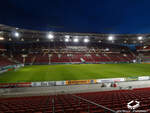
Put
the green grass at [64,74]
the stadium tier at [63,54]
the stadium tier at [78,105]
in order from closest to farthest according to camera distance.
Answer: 1. the stadium tier at [78,105]
2. the green grass at [64,74]
3. the stadium tier at [63,54]

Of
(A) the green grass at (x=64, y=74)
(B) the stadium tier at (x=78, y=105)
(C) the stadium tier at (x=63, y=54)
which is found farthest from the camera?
(C) the stadium tier at (x=63, y=54)

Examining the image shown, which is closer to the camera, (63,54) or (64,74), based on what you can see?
(64,74)

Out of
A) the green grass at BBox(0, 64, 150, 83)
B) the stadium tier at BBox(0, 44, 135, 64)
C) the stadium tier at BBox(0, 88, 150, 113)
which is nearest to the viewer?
the stadium tier at BBox(0, 88, 150, 113)

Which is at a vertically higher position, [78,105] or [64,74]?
[64,74]

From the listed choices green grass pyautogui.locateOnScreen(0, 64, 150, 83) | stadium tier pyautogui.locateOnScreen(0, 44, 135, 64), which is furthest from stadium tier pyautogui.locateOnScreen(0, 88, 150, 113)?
stadium tier pyautogui.locateOnScreen(0, 44, 135, 64)

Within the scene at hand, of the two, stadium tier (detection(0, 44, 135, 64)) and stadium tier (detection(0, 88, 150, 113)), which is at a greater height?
stadium tier (detection(0, 44, 135, 64))

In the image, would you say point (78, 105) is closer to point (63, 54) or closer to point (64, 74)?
point (64, 74)

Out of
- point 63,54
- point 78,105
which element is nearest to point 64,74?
point 78,105

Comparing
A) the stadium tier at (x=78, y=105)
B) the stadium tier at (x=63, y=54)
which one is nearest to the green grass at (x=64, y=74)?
the stadium tier at (x=78, y=105)

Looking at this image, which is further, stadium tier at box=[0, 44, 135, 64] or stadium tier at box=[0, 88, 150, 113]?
stadium tier at box=[0, 44, 135, 64]

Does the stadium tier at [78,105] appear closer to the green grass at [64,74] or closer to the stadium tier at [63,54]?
the green grass at [64,74]

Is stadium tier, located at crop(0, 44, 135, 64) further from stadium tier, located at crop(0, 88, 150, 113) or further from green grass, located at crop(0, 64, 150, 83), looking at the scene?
stadium tier, located at crop(0, 88, 150, 113)

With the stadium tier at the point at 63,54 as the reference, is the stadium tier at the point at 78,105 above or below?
below

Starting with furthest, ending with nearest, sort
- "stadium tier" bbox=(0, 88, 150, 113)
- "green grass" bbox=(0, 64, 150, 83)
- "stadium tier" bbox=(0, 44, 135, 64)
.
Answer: "stadium tier" bbox=(0, 44, 135, 64), "green grass" bbox=(0, 64, 150, 83), "stadium tier" bbox=(0, 88, 150, 113)
